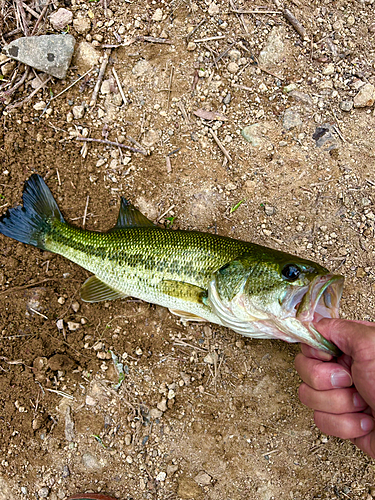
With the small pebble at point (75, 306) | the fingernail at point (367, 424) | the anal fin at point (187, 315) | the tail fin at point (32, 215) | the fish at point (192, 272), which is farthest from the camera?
the small pebble at point (75, 306)

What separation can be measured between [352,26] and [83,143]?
326cm

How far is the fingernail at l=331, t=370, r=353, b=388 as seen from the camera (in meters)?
2.79

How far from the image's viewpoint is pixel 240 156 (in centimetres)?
400

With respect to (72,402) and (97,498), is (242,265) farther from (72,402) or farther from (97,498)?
(97,498)

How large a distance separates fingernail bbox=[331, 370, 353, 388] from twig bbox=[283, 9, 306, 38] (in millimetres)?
3501

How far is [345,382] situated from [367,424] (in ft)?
1.12

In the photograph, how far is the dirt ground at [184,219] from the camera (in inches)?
151

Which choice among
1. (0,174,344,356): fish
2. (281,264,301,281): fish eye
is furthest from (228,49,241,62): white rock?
(281,264,301,281): fish eye

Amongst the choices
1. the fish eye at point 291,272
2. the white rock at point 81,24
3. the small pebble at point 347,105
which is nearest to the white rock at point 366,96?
the small pebble at point 347,105

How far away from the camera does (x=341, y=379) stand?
2.81 m

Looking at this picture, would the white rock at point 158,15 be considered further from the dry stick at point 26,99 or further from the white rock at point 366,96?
the white rock at point 366,96

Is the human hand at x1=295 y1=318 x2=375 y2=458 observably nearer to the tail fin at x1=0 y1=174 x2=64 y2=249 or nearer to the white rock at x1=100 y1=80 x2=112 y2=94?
the tail fin at x1=0 y1=174 x2=64 y2=249

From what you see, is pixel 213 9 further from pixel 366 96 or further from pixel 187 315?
pixel 187 315

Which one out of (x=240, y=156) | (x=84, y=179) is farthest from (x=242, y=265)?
(x=84, y=179)
